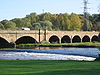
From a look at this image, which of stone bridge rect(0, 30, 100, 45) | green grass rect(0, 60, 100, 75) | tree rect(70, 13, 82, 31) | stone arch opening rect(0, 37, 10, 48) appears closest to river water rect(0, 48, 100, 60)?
green grass rect(0, 60, 100, 75)

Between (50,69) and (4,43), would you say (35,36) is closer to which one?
(4,43)

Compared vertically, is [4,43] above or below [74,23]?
below

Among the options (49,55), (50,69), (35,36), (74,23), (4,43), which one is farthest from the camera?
(74,23)

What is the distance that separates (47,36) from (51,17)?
74200mm

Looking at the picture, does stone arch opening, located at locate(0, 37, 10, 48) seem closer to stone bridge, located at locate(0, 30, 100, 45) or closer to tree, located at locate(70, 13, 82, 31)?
stone bridge, located at locate(0, 30, 100, 45)

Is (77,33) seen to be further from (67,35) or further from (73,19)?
(73,19)

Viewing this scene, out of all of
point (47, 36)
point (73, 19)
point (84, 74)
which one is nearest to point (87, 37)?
point (73, 19)

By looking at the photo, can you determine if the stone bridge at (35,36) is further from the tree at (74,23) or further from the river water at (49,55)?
the river water at (49,55)

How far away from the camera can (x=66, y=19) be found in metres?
139

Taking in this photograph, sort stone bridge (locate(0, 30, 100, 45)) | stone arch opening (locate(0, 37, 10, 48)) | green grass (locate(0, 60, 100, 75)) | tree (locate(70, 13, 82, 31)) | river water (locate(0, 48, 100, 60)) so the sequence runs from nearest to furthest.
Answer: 1. green grass (locate(0, 60, 100, 75))
2. river water (locate(0, 48, 100, 60))
3. stone bridge (locate(0, 30, 100, 45))
4. stone arch opening (locate(0, 37, 10, 48))
5. tree (locate(70, 13, 82, 31))

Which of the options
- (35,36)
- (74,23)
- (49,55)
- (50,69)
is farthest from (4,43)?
(74,23)

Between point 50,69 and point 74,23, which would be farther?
point 74,23

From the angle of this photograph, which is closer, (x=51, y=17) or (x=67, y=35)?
(x=67, y=35)

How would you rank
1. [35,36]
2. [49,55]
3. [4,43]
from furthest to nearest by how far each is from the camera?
[35,36] → [4,43] → [49,55]
